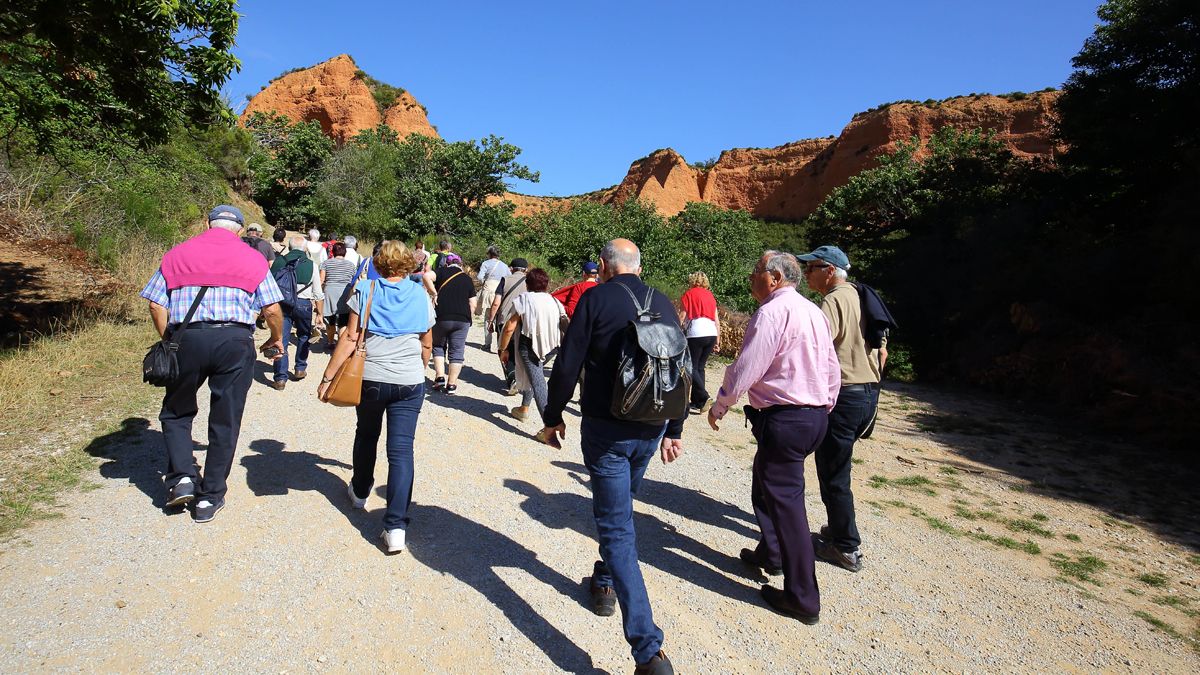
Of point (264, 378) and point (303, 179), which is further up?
point (303, 179)

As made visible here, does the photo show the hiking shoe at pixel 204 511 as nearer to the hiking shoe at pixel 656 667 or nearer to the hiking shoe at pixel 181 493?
the hiking shoe at pixel 181 493

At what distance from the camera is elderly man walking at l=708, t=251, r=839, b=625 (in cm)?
322

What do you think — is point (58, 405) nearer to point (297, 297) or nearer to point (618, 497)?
point (297, 297)

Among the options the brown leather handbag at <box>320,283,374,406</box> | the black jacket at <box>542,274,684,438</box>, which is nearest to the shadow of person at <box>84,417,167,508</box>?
the brown leather handbag at <box>320,283,374,406</box>

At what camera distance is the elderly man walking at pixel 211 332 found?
11.9 feet

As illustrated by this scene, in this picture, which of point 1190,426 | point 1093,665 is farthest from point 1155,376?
point 1093,665

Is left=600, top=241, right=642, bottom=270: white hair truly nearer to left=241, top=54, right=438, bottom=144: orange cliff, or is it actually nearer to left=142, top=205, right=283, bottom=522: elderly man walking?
left=142, top=205, right=283, bottom=522: elderly man walking

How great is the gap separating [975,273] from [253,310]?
15441mm

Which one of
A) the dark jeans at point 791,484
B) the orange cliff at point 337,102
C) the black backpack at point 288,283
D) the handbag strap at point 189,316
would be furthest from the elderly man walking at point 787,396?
the orange cliff at point 337,102

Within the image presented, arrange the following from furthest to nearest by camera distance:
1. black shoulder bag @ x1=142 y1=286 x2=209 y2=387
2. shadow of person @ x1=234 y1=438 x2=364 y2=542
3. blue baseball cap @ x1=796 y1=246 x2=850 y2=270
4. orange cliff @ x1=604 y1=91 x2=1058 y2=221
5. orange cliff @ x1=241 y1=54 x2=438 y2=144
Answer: orange cliff @ x1=241 y1=54 x2=438 y2=144, orange cliff @ x1=604 y1=91 x2=1058 y2=221, shadow of person @ x1=234 y1=438 x2=364 y2=542, blue baseball cap @ x1=796 y1=246 x2=850 y2=270, black shoulder bag @ x1=142 y1=286 x2=209 y2=387

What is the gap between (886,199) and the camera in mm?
26359

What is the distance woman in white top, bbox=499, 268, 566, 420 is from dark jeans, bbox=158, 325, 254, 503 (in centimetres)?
257

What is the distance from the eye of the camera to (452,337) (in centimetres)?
745

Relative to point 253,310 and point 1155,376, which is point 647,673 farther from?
point 1155,376
